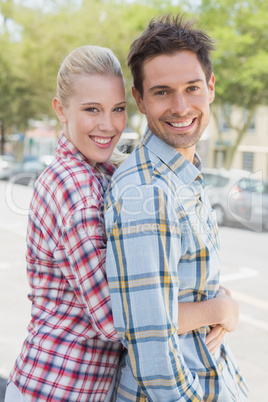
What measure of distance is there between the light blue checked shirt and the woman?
0.06m

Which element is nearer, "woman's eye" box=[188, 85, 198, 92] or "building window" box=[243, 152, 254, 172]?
"woman's eye" box=[188, 85, 198, 92]

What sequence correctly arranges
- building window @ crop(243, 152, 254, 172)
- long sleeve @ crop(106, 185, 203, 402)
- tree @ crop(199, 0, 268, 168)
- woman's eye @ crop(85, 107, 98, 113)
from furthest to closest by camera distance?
1. building window @ crop(243, 152, 254, 172)
2. tree @ crop(199, 0, 268, 168)
3. woman's eye @ crop(85, 107, 98, 113)
4. long sleeve @ crop(106, 185, 203, 402)

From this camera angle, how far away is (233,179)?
12.7 meters

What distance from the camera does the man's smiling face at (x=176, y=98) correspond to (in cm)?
154

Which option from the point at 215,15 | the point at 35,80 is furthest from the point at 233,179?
the point at 35,80

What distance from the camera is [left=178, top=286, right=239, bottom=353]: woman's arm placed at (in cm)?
144

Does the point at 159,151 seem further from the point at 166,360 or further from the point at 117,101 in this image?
the point at 166,360

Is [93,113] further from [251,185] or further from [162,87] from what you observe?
[251,185]

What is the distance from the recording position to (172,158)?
5.08 feet

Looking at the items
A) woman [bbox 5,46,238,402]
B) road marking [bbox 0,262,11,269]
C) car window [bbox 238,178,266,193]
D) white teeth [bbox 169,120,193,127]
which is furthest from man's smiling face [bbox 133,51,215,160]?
car window [bbox 238,178,266,193]

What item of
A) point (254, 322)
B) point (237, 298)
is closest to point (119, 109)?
point (254, 322)

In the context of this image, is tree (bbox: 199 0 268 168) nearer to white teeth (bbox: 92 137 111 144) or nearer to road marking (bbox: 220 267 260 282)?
road marking (bbox: 220 267 260 282)

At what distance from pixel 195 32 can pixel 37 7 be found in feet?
77.1

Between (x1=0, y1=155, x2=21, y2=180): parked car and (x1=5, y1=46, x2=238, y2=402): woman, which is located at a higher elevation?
(x1=0, y1=155, x2=21, y2=180): parked car
